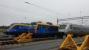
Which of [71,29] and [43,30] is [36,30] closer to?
[43,30]

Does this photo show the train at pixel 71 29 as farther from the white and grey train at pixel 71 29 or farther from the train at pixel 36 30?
the train at pixel 36 30

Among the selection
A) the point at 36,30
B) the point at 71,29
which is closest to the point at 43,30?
the point at 36,30

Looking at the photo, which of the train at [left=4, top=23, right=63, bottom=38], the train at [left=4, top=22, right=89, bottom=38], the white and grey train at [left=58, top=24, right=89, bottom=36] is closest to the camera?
the train at [left=4, top=23, right=63, bottom=38]

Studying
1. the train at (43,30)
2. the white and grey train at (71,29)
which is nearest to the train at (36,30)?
the train at (43,30)

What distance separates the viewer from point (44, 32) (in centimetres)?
3841

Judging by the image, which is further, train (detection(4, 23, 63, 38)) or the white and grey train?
the white and grey train

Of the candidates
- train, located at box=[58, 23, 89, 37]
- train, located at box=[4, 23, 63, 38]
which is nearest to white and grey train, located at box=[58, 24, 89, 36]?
train, located at box=[58, 23, 89, 37]

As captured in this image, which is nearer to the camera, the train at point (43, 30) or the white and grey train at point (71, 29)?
the train at point (43, 30)

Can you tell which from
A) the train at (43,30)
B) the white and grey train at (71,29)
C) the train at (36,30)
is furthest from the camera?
the white and grey train at (71,29)

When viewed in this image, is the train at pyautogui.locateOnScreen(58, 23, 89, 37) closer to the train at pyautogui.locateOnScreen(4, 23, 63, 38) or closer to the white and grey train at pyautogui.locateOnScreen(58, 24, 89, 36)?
the white and grey train at pyautogui.locateOnScreen(58, 24, 89, 36)

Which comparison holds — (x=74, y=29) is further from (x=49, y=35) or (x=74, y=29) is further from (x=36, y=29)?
(x=36, y=29)

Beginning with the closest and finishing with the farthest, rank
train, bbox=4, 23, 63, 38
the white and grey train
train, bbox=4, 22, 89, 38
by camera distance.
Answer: train, bbox=4, 23, 63, 38, train, bbox=4, 22, 89, 38, the white and grey train

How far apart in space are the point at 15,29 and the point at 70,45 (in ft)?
80.3

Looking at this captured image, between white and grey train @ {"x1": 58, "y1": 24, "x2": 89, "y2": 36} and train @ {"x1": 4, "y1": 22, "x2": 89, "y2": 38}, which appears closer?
train @ {"x1": 4, "y1": 22, "x2": 89, "y2": 38}
